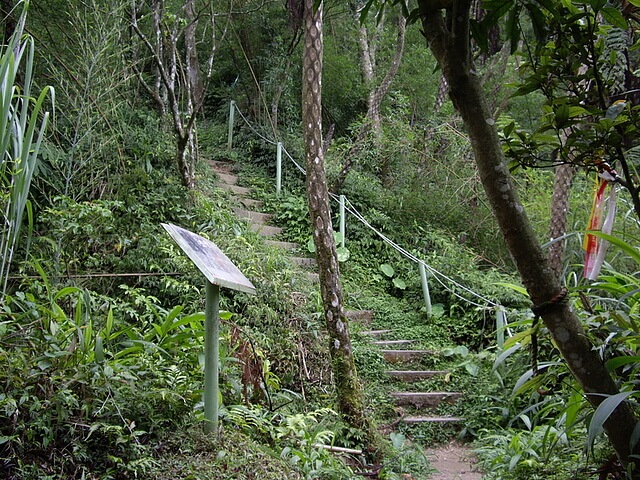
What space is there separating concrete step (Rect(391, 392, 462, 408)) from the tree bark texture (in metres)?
3.42

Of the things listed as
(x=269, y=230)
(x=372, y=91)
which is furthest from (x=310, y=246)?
(x=372, y=91)

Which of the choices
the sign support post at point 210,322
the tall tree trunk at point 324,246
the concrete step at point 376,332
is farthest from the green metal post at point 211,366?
the concrete step at point 376,332

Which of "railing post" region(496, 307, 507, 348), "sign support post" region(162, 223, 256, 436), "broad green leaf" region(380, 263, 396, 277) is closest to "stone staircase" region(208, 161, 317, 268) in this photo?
"broad green leaf" region(380, 263, 396, 277)

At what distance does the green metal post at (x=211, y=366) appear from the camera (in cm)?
202

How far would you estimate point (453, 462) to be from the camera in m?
3.92

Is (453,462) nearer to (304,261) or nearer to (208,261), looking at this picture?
(208,261)

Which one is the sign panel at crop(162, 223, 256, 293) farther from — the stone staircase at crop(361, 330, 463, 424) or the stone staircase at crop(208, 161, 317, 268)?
the stone staircase at crop(208, 161, 317, 268)

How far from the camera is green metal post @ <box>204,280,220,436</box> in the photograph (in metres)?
2.02

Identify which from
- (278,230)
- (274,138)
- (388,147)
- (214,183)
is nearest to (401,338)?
(278,230)

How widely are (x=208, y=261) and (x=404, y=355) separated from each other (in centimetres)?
367

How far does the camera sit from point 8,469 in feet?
5.39

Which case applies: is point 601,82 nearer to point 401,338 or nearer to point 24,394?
point 24,394

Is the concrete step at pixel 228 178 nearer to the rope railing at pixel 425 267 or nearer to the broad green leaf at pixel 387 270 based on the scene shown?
the rope railing at pixel 425 267

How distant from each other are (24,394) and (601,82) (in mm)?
1944
